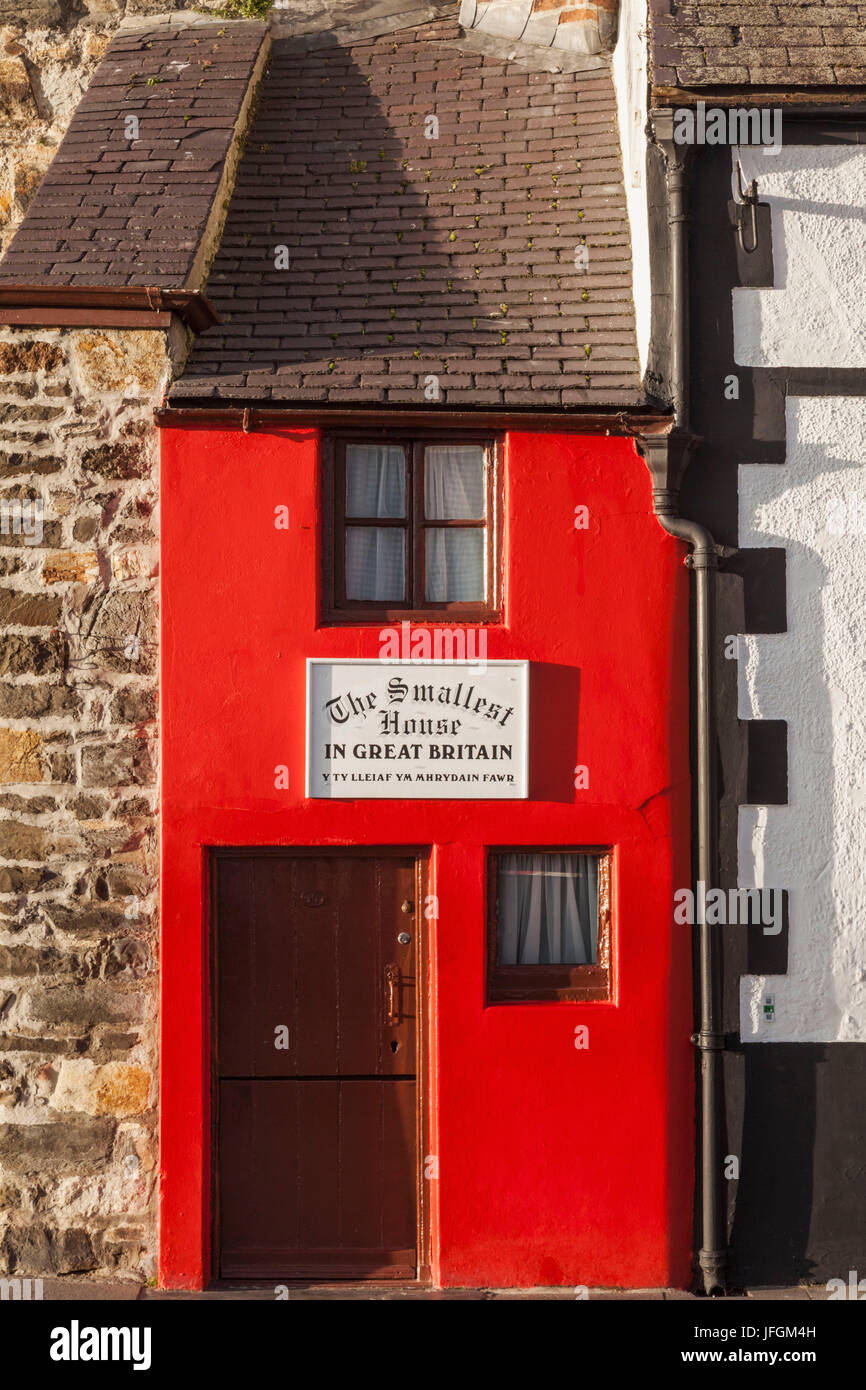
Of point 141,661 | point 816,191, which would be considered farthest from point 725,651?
point 141,661

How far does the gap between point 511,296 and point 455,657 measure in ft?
6.86

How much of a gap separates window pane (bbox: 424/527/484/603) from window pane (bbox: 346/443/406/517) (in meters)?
0.27

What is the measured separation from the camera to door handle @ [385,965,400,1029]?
6.95 metres

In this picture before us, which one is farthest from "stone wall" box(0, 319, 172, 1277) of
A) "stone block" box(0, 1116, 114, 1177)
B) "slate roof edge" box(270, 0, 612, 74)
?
"slate roof edge" box(270, 0, 612, 74)

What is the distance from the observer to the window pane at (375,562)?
7117 mm

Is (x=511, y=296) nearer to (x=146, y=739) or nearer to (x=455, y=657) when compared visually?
(x=455, y=657)

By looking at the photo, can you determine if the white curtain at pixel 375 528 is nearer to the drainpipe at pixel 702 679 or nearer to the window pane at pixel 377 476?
the window pane at pixel 377 476

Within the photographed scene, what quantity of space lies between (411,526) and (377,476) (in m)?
0.33

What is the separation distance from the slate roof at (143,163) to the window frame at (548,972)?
346cm

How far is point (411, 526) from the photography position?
7121 millimetres

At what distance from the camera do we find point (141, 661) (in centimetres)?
694
